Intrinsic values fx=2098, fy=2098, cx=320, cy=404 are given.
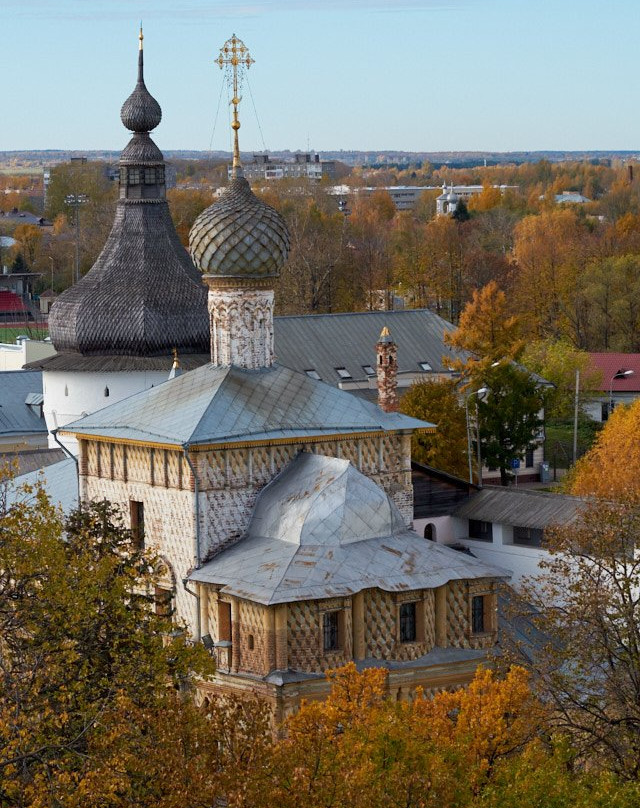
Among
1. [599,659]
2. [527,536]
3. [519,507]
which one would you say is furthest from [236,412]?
[527,536]

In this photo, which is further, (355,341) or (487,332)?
(355,341)

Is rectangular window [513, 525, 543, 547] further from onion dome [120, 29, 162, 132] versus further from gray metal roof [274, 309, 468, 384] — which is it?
gray metal roof [274, 309, 468, 384]

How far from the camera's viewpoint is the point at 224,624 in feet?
86.5

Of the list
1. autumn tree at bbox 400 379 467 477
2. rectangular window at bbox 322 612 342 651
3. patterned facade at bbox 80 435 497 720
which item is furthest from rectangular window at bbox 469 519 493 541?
rectangular window at bbox 322 612 342 651

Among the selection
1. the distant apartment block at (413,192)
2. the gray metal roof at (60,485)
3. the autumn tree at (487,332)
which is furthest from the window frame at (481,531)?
the distant apartment block at (413,192)

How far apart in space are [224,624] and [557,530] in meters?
4.55

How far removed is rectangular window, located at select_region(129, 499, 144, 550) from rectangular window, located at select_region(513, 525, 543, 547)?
27.4ft

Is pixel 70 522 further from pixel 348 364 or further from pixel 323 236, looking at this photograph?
pixel 323 236

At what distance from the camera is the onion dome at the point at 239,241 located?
96.4 ft

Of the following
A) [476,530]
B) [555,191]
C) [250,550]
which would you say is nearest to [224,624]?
[250,550]

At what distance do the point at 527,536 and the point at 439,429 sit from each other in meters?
7.67

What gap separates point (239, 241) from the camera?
96.5 ft

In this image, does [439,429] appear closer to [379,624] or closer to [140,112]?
[140,112]

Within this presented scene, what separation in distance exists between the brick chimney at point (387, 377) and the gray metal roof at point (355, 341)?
869 inches
